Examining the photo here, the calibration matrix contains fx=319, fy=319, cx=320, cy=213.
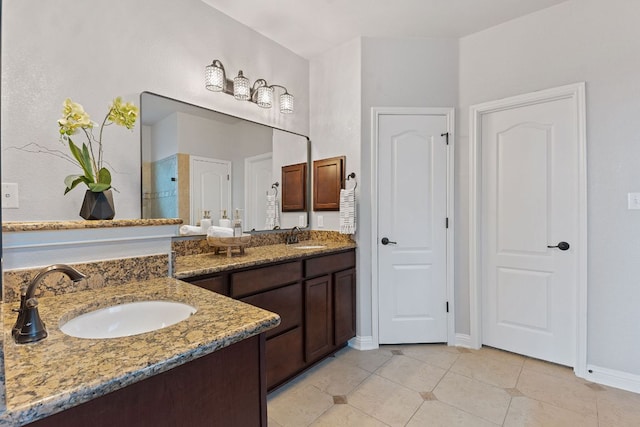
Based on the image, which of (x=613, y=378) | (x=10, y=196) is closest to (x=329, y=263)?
(x=10, y=196)

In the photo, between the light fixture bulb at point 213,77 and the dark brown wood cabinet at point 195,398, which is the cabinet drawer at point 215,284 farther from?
the light fixture bulb at point 213,77

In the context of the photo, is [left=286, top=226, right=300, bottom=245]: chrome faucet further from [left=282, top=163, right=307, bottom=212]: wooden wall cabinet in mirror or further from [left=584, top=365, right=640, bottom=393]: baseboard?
[left=584, top=365, right=640, bottom=393]: baseboard

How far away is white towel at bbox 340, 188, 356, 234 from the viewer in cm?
266

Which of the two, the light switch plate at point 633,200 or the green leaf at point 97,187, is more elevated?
the green leaf at point 97,187

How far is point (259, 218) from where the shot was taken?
2.66 meters

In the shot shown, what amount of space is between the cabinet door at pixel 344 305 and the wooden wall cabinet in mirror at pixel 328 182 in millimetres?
637

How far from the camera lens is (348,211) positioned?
2660mm

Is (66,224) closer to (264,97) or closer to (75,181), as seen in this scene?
(75,181)

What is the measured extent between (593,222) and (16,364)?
297cm

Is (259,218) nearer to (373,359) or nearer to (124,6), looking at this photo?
(373,359)

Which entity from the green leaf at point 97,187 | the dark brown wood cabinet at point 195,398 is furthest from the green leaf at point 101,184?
the dark brown wood cabinet at point 195,398

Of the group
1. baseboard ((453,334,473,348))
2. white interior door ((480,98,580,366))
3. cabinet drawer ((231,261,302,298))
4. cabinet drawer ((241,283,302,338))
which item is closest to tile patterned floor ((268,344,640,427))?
baseboard ((453,334,473,348))

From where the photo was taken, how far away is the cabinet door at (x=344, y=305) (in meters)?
2.52

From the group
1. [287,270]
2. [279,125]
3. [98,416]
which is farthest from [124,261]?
[279,125]
